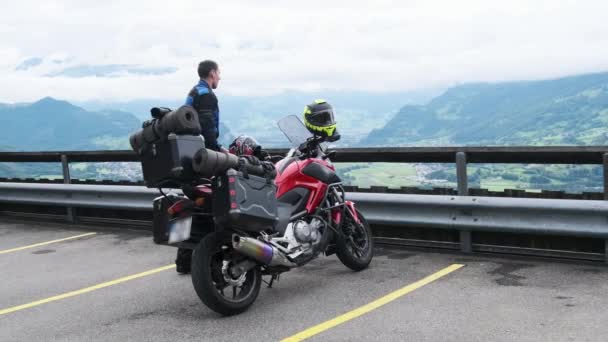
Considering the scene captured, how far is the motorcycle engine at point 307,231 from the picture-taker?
19.2 ft

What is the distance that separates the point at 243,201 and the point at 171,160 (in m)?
0.63

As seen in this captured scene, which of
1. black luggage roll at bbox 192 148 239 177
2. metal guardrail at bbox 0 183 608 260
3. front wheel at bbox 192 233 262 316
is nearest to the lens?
black luggage roll at bbox 192 148 239 177

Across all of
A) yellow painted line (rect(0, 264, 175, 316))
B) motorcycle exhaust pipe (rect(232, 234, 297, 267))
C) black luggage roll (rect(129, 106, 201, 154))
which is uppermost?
black luggage roll (rect(129, 106, 201, 154))

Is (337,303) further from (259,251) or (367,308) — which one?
(259,251)

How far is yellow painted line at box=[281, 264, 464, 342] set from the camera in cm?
470

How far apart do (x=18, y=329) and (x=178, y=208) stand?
1.50m

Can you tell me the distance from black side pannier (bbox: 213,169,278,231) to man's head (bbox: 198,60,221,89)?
7.04 feet

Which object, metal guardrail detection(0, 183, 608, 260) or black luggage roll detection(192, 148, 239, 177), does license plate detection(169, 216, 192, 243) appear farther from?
metal guardrail detection(0, 183, 608, 260)

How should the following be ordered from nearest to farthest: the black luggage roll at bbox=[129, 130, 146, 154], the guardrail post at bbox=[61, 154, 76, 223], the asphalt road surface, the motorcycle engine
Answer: the asphalt road surface → the black luggage roll at bbox=[129, 130, 146, 154] → the motorcycle engine → the guardrail post at bbox=[61, 154, 76, 223]

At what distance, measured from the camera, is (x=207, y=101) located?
23.3 feet

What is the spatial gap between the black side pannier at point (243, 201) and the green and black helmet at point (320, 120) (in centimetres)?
114

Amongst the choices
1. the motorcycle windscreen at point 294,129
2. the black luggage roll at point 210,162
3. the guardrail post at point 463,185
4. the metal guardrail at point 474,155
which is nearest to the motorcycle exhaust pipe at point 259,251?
the black luggage roll at point 210,162

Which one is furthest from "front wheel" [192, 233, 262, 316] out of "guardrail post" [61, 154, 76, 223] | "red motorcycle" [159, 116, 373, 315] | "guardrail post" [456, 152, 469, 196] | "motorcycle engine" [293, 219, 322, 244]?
"guardrail post" [61, 154, 76, 223]

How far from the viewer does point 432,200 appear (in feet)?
23.4
